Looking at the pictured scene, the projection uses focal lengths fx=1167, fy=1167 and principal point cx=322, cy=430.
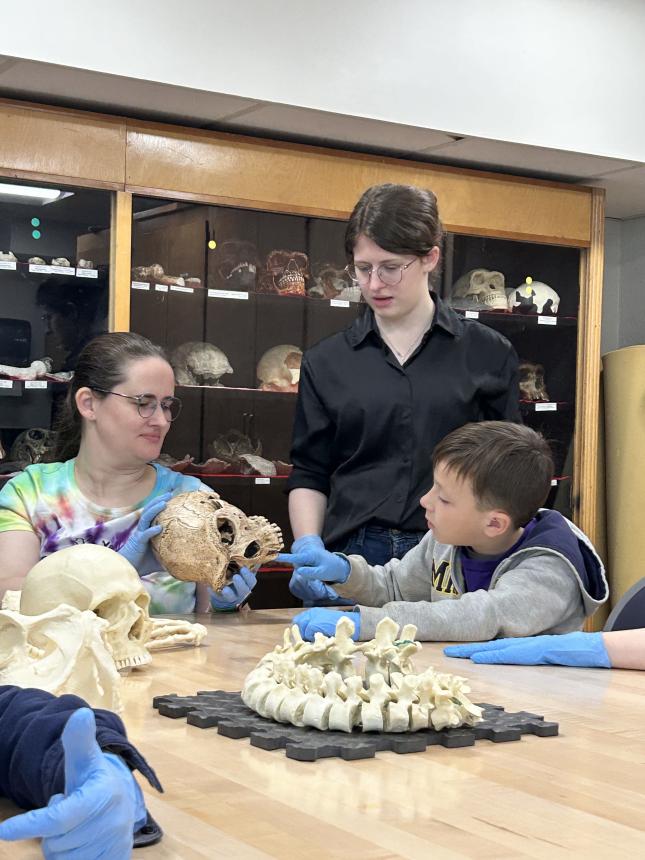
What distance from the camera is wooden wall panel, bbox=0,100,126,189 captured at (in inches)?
151

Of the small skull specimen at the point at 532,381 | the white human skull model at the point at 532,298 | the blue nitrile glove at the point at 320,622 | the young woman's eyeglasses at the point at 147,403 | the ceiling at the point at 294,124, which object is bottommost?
the blue nitrile glove at the point at 320,622

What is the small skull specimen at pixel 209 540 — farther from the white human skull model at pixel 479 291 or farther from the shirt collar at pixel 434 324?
the white human skull model at pixel 479 291

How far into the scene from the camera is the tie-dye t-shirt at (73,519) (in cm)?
226

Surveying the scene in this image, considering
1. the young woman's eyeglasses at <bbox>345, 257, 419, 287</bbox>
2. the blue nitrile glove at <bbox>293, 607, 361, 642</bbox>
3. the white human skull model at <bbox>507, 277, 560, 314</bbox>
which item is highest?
the white human skull model at <bbox>507, 277, 560, 314</bbox>

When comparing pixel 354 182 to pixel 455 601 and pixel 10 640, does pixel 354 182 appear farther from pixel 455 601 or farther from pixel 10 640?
pixel 10 640

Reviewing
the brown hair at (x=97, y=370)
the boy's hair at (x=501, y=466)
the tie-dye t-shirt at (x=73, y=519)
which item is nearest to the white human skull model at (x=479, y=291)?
the brown hair at (x=97, y=370)

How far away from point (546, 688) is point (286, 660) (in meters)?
0.43

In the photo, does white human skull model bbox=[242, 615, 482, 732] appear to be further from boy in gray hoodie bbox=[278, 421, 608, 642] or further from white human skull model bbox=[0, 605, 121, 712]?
boy in gray hoodie bbox=[278, 421, 608, 642]

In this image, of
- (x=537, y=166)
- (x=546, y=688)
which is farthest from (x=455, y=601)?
(x=537, y=166)

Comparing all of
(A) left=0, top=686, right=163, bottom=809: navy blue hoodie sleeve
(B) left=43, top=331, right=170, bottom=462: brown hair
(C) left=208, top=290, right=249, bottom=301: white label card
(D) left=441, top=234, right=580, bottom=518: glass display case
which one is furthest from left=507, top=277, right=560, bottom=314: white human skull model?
(A) left=0, top=686, right=163, bottom=809: navy blue hoodie sleeve

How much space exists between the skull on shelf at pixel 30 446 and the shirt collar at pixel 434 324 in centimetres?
171

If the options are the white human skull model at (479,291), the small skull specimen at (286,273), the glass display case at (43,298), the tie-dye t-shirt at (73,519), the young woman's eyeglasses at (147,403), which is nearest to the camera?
the tie-dye t-shirt at (73,519)

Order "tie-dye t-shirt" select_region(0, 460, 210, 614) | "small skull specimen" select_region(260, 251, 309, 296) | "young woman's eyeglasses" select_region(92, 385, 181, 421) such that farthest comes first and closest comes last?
"small skull specimen" select_region(260, 251, 309, 296)
"young woman's eyeglasses" select_region(92, 385, 181, 421)
"tie-dye t-shirt" select_region(0, 460, 210, 614)

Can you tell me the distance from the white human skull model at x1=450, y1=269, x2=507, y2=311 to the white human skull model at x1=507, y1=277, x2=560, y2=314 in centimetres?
7
